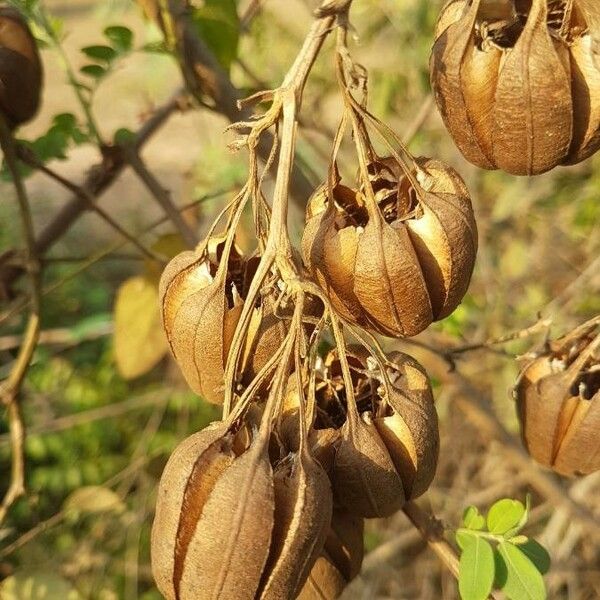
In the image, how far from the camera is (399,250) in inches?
37.4

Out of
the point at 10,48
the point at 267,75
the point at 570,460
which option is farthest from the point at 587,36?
the point at 267,75

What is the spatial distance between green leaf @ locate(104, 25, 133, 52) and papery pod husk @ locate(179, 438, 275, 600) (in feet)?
3.57

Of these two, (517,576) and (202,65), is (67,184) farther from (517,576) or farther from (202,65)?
(517,576)

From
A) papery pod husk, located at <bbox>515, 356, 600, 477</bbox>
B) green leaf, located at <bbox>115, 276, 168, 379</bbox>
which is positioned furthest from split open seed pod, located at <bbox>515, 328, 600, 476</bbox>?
green leaf, located at <bbox>115, 276, 168, 379</bbox>

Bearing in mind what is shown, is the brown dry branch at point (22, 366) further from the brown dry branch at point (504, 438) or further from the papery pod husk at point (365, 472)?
the papery pod husk at point (365, 472)

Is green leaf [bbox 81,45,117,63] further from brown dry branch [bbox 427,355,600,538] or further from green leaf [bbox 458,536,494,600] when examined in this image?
green leaf [bbox 458,536,494,600]

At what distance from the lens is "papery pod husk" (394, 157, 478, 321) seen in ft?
3.17

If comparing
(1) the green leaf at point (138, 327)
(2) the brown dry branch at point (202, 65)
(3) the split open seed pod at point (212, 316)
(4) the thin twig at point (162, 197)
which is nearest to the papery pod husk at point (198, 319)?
(3) the split open seed pod at point (212, 316)

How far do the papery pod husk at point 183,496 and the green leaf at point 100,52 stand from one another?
1.01 m

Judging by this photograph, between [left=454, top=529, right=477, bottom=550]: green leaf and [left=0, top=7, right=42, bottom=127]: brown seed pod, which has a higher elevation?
[left=0, top=7, right=42, bottom=127]: brown seed pod

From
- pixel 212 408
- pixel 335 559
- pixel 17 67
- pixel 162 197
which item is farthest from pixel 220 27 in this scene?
pixel 212 408

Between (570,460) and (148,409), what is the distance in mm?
2815

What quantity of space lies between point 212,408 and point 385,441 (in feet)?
8.20

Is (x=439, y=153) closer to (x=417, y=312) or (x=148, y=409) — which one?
(x=148, y=409)
